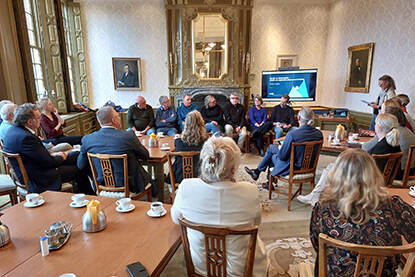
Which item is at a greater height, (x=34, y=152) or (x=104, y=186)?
(x=34, y=152)

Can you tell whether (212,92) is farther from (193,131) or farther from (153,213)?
(153,213)

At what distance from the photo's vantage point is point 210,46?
6.16 meters

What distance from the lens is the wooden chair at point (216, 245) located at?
1082 millimetres

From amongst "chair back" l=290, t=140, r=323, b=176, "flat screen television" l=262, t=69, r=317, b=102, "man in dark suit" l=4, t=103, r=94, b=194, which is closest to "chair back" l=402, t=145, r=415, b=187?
"chair back" l=290, t=140, r=323, b=176

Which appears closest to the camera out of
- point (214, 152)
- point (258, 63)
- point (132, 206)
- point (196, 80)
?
point (214, 152)

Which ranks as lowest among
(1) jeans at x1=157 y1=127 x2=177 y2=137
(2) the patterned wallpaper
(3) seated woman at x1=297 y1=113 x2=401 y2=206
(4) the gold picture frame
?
Answer: (1) jeans at x1=157 y1=127 x2=177 y2=137

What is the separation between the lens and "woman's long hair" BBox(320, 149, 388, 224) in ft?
3.74

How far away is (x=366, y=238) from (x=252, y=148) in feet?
15.5

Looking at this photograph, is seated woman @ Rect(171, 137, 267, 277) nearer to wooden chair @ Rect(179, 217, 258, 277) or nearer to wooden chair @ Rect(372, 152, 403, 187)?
wooden chair @ Rect(179, 217, 258, 277)

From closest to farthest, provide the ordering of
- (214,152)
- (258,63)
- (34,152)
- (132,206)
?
(214,152), (132,206), (34,152), (258,63)

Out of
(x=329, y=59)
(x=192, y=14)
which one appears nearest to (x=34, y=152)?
(x=192, y=14)

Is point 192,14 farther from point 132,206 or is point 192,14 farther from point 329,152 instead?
point 132,206

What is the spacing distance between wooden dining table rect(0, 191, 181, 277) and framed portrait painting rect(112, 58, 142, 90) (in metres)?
5.41

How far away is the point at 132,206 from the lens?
162 centimetres
